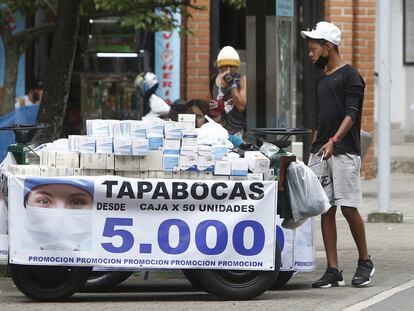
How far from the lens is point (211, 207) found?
9.35m

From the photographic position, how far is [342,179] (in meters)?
10.1

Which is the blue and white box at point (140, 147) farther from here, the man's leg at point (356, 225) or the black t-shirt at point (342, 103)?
the man's leg at point (356, 225)

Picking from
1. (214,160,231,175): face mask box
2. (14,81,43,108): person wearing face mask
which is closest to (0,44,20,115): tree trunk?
(14,81,43,108): person wearing face mask

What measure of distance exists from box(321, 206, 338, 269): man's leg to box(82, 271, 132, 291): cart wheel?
1562 millimetres

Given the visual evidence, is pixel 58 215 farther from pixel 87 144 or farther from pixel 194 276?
pixel 194 276

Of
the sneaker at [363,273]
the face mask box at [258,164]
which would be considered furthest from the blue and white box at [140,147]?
the sneaker at [363,273]

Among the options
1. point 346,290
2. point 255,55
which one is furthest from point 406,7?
point 346,290

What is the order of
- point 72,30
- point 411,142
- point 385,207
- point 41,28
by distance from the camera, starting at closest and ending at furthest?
point 72,30 < point 385,207 < point 41,28 < point 411,142

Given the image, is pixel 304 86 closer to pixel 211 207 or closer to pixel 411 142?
pixel 411 142

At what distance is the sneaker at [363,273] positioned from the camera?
10148 mm

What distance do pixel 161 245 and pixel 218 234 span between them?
414 mm

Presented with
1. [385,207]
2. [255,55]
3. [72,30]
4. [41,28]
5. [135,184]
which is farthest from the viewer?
[41,28]

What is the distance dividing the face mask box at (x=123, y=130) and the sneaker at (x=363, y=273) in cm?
218

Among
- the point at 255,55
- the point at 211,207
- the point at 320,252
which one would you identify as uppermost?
the point at 255,55
